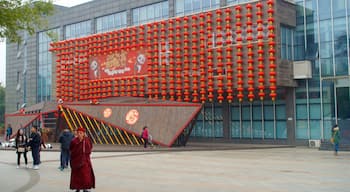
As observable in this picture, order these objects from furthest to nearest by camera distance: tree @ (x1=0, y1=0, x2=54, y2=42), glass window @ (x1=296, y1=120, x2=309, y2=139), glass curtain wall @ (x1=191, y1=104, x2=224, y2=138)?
glass curtain wall @ (x1=191, y1=104, x2=224, y2=138), glass window @ (x1=296, y1=120, x2=309, y2=139), tree @ (x1=0, y1=0, x2=54, y2=42)

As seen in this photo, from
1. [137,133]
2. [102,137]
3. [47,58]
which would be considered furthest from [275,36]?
[47,58]

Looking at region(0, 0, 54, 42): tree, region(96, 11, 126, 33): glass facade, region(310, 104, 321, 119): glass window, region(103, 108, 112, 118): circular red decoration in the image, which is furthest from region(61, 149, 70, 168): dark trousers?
region(96, 11, 126, 33): glass facade

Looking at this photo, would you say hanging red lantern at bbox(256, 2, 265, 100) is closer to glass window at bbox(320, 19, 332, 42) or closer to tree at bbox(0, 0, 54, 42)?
glass window at bbox(320, 19, 332, 42)

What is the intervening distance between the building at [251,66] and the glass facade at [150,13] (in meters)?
1.39

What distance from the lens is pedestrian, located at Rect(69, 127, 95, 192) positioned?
11383mm

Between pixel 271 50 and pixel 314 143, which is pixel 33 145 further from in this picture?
pixel 314 143

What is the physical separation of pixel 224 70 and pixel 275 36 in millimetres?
4788

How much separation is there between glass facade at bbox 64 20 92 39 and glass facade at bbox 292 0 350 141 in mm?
27929

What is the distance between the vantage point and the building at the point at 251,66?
1351 inches

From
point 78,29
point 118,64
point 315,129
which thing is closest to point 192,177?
point 315,129

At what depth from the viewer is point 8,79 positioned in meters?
68.5

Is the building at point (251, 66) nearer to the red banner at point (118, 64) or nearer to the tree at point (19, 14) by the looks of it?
the red banner at point (118, 64)

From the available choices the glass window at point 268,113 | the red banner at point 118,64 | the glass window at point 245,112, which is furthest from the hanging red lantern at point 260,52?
the red banner at point 118,64

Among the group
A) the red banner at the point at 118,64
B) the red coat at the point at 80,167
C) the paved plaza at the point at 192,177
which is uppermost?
the red banner at the point at 118,64
